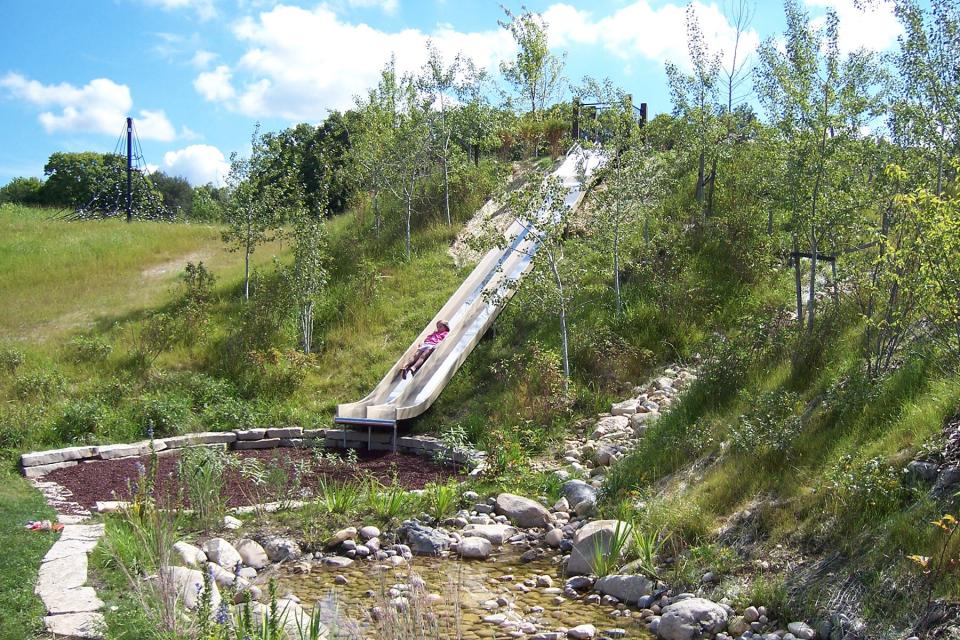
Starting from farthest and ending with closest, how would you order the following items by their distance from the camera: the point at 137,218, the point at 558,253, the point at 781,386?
1. the point at 137,218
2. the point at 558,253
3. the point at 781,386

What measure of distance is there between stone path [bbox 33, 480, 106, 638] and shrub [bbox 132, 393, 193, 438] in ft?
15.0

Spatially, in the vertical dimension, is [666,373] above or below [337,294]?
below

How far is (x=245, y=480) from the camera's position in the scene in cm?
995

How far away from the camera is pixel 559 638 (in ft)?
19.0

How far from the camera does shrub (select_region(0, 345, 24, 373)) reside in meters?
14.2

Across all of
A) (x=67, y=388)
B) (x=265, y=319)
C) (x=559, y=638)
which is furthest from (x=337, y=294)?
(x=559, y=638)

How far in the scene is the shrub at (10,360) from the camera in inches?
561

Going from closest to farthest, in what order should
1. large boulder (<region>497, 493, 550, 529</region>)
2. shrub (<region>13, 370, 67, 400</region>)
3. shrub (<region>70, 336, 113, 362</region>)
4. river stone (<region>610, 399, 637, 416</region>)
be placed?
large boulder (<region>497, 493, 550, 529</region>), river stone (<region>610, 399, 637, 416</region>), shrub (<region>13, 370, 67, 400</region>), shrub (<region>70, 336, 113, 362</region>)

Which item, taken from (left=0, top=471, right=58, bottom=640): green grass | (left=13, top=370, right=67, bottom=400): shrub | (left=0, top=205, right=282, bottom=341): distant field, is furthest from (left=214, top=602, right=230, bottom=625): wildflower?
(left=0, top=205, right=282, bottom=341): distant field

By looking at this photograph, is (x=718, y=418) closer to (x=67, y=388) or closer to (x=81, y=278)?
(x=67, y=388)

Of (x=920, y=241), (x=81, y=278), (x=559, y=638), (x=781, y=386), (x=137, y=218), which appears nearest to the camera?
(x=559, y=638)

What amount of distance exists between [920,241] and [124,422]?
430 inches

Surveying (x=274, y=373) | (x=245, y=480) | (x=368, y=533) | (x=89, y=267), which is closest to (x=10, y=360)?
(x=274, y=373)

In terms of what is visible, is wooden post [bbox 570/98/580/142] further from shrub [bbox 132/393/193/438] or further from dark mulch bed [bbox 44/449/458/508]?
shrub [bbox 132/393/193/438]
